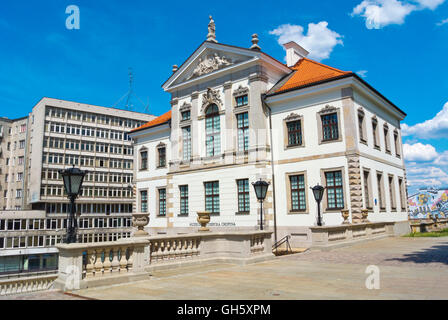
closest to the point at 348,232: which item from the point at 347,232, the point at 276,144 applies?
the point at 347,232

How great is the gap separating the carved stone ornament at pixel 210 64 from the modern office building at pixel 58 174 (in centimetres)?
3966

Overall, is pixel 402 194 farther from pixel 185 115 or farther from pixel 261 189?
pixel 185 115

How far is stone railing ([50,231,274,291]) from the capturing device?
9.32 metres

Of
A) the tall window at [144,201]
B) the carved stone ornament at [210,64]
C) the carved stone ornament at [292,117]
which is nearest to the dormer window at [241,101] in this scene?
the carved stone ornament at [210,64]

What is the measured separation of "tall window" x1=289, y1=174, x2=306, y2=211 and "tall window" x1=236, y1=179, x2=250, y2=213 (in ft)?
10.9

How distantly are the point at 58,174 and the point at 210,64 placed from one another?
151 feet

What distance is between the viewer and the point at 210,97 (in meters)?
30.6

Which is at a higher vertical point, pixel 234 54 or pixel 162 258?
pixel 234 54

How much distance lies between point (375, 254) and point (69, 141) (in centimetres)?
6339

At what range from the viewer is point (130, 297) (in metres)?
8.16

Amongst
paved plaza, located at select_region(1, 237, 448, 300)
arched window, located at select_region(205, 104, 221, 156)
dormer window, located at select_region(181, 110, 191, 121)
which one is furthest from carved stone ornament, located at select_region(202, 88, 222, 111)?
paved plaza, located at select_region(1, 237, 448, 300)

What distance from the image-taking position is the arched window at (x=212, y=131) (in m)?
30.0
